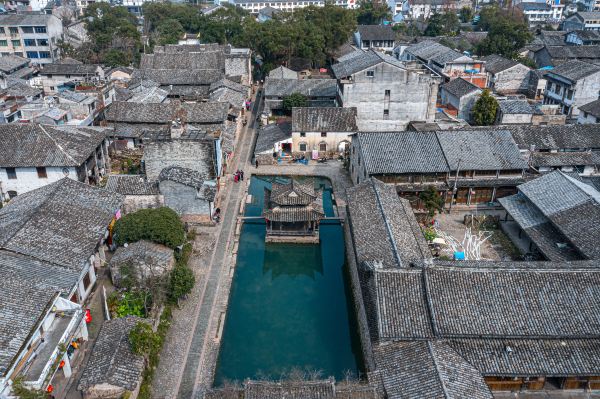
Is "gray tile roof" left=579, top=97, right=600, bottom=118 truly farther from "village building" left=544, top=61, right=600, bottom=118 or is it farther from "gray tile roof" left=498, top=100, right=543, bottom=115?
"village building" left=544, top=61, right=600, bottom=118

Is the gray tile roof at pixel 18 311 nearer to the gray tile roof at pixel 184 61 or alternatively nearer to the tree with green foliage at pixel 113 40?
the gray tile roof at pixel 184 61

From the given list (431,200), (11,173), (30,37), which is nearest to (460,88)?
(431,200)

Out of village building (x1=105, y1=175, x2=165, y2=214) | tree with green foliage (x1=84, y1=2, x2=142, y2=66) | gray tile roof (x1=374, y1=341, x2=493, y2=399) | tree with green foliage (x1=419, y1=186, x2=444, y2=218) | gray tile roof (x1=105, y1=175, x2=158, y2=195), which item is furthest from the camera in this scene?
tree with green foliage (x1=84, y1=2, x2=142, y2=66)

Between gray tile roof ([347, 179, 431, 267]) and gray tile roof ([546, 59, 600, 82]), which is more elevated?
gray tile roof ([546, 59, 600, 82])

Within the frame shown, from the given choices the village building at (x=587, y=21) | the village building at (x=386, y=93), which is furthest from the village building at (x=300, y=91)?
the village building at (x=587, y=21)

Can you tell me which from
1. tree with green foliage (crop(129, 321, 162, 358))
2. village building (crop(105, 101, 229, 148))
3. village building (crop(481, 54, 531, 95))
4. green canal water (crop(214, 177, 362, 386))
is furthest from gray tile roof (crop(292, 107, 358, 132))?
village building (crop(481, 54, 531, 95))

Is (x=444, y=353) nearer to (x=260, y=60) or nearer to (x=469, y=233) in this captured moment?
(x=469, y=233)
